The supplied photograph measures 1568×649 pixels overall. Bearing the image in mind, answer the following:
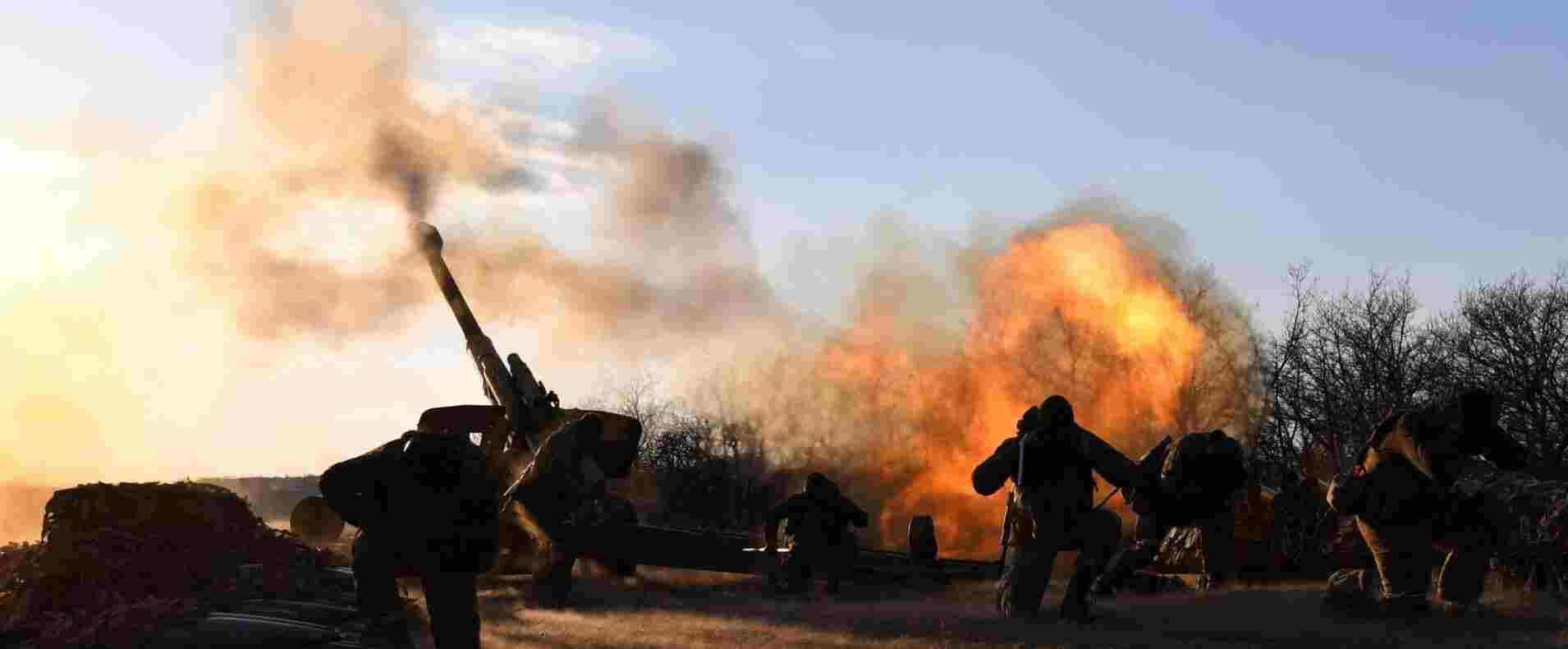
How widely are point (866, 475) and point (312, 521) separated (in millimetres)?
21393

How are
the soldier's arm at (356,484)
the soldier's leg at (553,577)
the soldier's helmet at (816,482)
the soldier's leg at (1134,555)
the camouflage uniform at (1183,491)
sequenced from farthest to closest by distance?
the soldier's helmet at (816,482) → the soldier's leg at (553,577) → the soldier's leg at (1134,555) → the camouflage uniform at (1183,491) → the soldier's arm at (356,484)

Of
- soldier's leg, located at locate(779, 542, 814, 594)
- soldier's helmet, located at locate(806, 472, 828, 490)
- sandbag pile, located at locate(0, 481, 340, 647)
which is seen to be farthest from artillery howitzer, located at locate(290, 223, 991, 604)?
sandbag pile, located at locate(0, 481, 340, 647)

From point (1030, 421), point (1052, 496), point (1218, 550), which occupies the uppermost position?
point (1030, 421)

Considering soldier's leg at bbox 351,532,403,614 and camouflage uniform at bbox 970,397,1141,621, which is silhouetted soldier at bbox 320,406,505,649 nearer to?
soldier's leg at bbox 351,532,403,614

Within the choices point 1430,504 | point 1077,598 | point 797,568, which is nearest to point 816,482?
point 797,568

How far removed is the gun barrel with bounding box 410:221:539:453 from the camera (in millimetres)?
23250

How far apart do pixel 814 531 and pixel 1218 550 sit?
505 cm

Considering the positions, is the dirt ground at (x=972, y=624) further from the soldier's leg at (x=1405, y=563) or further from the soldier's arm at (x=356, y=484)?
the soldier's arm at (x=356, y=484)

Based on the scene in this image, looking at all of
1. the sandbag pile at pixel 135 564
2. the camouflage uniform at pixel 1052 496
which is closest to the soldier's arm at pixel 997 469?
the camouflage uniform at pixel 1052 496

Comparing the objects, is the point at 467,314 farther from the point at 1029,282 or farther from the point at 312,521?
the point at 1029,282

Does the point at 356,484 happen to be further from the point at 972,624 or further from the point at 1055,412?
the point at 1055,412

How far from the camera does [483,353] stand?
2480 cm

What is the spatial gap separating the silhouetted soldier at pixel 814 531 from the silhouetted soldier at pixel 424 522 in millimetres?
8945

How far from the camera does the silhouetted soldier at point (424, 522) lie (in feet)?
38.5
